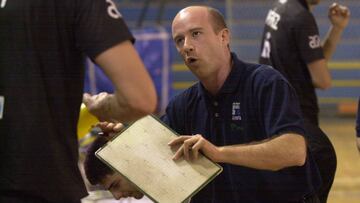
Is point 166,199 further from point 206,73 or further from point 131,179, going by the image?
point 206,73

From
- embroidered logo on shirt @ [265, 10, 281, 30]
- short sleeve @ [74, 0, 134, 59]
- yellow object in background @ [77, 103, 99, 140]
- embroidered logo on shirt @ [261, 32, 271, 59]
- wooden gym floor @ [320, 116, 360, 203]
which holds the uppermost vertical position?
short sleeve @ [74, 0, 134, 59]

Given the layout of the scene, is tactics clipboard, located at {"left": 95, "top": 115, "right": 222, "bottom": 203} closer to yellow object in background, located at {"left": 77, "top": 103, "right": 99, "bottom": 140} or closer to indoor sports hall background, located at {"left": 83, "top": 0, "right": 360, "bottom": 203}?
yellow object in background, located at {"left": 77, "top": 103, "right": 99, "bottom": 140}

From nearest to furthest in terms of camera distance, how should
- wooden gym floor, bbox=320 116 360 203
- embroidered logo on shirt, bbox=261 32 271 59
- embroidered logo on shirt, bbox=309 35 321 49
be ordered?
embroidered logo on shirt, bbox=309 35 321 49 < embroidered logo on shirt, bbox=261 32 271 59 < wooden gym floor, bbox=320 116 360 203

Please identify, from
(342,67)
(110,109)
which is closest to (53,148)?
(110,109)

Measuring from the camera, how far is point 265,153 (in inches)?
63.9

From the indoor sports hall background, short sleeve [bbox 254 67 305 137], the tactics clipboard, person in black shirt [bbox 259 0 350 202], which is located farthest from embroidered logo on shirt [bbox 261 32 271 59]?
the indoor sports hall background

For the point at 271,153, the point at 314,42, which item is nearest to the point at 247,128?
the point at 271,153

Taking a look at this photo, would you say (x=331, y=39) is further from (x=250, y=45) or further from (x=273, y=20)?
(x=250, y=45)

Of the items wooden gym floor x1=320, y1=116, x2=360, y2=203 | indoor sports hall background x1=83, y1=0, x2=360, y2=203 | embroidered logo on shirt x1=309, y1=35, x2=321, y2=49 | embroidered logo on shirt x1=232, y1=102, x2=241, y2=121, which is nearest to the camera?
embroidered logo on shirt x1=232, y1=102, x2=241, y2=121

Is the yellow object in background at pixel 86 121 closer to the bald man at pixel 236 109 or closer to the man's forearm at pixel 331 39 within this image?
the bald man at pixel 236 109

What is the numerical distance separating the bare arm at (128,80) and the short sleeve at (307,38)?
155 cm

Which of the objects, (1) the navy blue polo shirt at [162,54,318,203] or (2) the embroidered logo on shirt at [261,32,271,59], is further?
(2) the embroidered logo on shirt at [261,32,271,59]

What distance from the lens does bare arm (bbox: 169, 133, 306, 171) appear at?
1541 millimetres

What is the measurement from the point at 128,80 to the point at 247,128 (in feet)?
2.34
